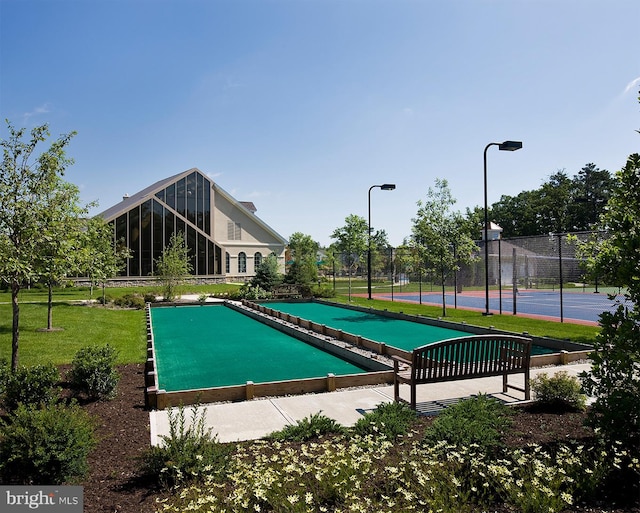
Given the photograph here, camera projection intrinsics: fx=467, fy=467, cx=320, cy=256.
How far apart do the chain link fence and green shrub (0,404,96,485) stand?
1175cm

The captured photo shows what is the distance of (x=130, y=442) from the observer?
576cm

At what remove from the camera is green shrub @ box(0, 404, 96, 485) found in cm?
433

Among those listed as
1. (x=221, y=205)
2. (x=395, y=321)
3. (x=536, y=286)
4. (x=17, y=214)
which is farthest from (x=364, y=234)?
(x=17, y=214)

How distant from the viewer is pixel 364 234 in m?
76.9

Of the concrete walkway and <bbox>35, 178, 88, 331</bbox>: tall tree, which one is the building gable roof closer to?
<bbox>35, 178, 88, 331</bbox>: tall tree

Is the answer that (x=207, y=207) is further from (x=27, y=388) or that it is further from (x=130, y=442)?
(x=130, y=442)

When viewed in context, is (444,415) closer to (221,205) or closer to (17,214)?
(17,214)

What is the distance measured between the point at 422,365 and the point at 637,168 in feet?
12.5

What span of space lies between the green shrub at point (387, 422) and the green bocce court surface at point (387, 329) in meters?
6.33

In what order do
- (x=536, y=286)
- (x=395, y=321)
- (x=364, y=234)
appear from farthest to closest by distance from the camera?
1. (x=364, y=234)
2. (x=536, y=286)
3. (x=395, y=321)

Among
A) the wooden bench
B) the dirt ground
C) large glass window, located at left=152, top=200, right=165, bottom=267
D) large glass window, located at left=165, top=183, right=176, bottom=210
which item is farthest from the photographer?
large glass window, located at left=165, top=183, right=176, bottom=210

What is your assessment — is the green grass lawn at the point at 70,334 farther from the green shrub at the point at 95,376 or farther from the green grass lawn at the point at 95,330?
the green shrub at the point at 95,376

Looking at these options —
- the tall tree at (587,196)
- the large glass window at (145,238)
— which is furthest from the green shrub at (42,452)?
the tall tree at (587,196)

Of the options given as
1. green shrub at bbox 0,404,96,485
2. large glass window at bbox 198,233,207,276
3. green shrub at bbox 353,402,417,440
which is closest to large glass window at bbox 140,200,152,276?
large glass window at bbox 198,233,207,276
